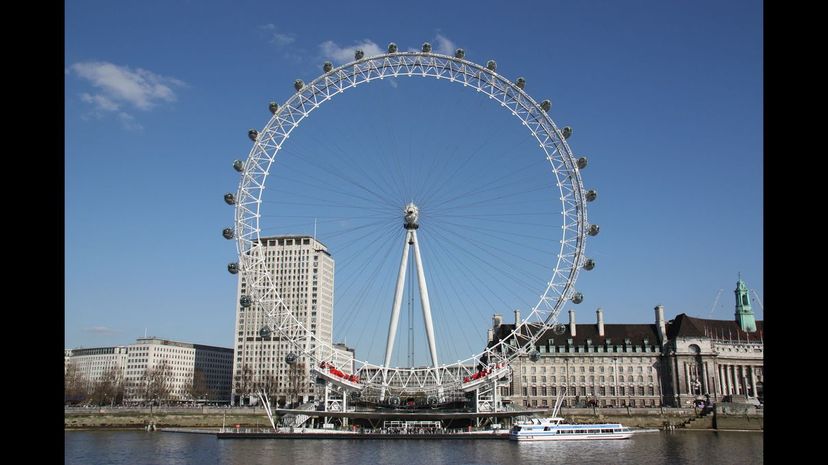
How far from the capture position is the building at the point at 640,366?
123 meters

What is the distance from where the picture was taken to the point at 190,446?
7050cm

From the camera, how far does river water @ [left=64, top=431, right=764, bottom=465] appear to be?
54469mm

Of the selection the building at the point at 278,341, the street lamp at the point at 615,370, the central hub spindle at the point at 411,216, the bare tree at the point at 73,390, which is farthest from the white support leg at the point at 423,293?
the bare tree at the point at 73,390

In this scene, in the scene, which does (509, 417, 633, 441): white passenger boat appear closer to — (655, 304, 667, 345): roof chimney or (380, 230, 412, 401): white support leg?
(380, 230, 412, 401): white support leg

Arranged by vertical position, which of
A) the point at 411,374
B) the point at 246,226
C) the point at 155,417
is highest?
the point at 246,226

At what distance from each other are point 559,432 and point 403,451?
2507cm

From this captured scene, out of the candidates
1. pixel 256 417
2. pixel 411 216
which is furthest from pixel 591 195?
pixel 256 417

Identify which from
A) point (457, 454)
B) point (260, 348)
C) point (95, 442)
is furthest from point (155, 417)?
point (260, 348)

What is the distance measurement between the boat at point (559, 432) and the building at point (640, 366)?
40.8m

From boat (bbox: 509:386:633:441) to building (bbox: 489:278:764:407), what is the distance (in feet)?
134

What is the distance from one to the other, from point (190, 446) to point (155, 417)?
44.3 m

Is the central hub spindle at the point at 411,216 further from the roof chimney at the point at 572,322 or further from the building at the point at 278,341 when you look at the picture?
the building at the point at 278,341
